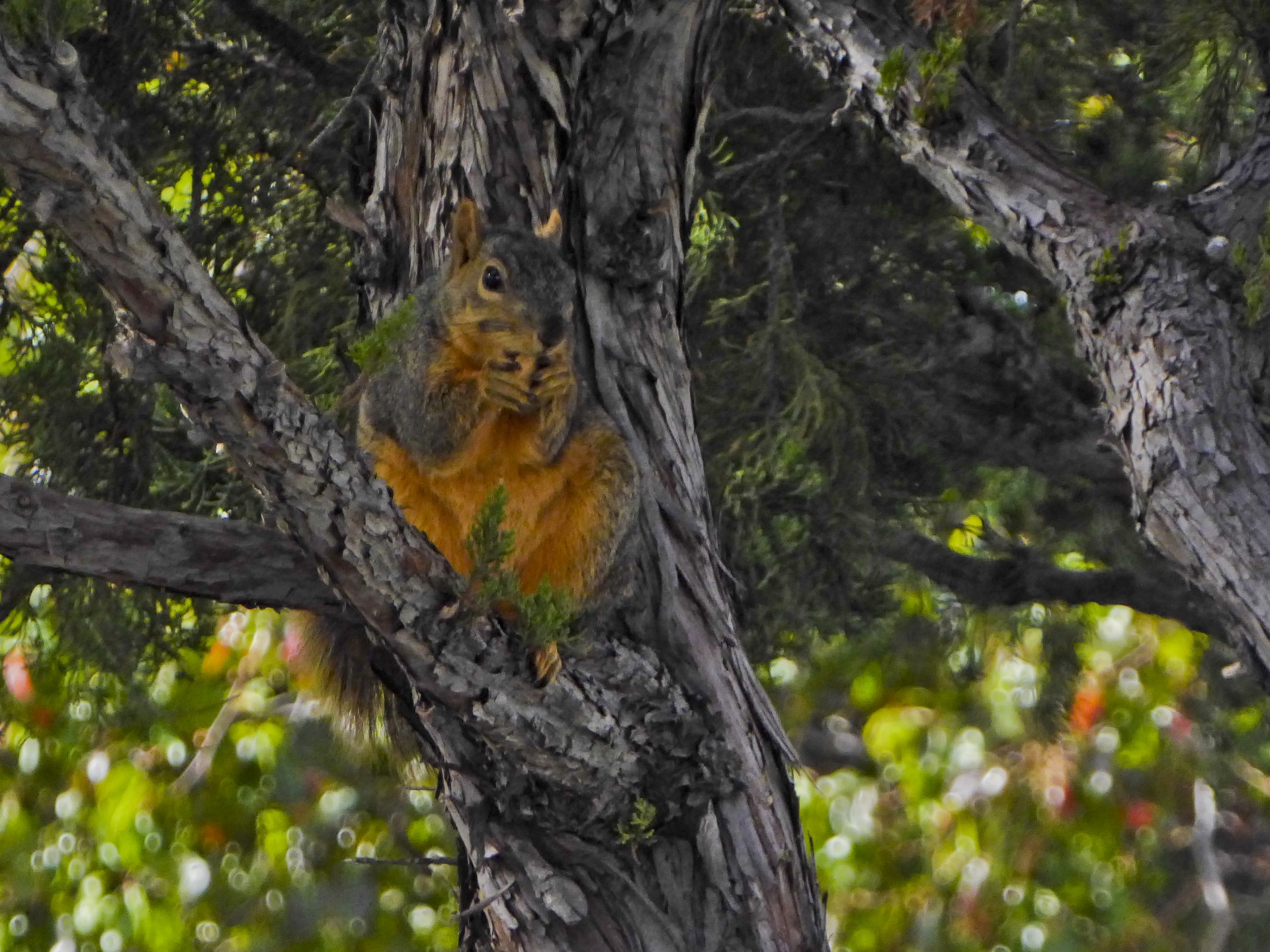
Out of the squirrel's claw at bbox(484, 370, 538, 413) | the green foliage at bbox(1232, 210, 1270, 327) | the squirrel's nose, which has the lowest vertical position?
the squirrel's claw at bbox(484, 370, 538, 413)

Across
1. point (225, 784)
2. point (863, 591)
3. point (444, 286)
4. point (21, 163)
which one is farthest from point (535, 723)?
point (225, 784)

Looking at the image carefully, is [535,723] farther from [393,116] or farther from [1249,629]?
[393,116]

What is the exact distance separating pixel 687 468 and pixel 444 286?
1.76 ft

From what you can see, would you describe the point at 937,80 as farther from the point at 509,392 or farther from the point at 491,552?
the point at 491,552

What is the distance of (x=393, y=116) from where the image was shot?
2.89 metres

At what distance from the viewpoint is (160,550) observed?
7.07ft

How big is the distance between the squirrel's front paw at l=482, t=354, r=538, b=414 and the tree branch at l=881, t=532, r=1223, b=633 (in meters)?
1.94

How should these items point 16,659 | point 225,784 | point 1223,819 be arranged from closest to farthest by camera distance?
1. point 16,659
2. point 225,784
3. point 1223,819

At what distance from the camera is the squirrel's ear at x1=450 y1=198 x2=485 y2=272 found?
8.51 feet

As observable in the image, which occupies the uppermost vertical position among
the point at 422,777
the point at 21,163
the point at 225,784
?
the point at 21,163

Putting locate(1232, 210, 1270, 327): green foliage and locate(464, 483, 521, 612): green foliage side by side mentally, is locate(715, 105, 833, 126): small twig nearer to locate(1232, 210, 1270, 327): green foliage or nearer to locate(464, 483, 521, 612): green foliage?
locate(1232, 210, 1270, 327): green foliage

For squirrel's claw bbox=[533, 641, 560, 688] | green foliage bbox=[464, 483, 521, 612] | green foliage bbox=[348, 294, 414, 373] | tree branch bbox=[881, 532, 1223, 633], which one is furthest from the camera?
tree branch bbox=[881, 532, 1223, 633]

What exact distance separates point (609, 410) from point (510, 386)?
295mm

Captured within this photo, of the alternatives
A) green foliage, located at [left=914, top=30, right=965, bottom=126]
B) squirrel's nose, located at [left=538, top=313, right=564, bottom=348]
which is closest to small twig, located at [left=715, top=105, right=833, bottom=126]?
green foliage, located at [left=914, top=30, right=965, bottom=126]
